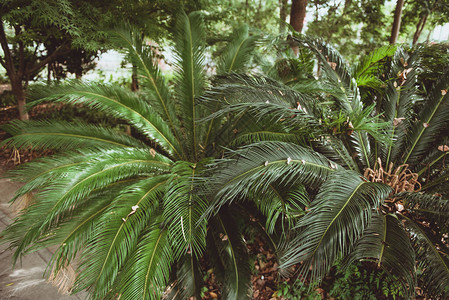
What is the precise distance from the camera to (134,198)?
215cm

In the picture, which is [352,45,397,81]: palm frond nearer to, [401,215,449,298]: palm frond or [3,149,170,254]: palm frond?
[401,215,449,298]: palm frond

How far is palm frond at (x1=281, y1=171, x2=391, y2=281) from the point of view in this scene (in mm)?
1520

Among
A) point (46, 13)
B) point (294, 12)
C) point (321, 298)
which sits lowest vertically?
point (321, 298)

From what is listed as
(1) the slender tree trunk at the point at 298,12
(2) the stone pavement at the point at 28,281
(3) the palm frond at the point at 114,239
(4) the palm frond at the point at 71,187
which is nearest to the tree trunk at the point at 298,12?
(1) the slender tree trunk at the point at 298,12

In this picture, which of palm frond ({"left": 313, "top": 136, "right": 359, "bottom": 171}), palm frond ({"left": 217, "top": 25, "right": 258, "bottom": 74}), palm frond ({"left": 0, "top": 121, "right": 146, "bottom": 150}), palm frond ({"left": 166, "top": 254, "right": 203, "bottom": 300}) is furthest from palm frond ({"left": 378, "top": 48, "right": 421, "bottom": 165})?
palm frond ({"left": 0, "top": 121, "right": 146, "bottom": 150})

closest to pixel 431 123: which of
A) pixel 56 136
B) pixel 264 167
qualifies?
pixel 264 167

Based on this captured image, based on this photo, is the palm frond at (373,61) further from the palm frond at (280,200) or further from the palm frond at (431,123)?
the palm frond at (280,200)

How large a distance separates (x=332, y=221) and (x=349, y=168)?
109 centimetres

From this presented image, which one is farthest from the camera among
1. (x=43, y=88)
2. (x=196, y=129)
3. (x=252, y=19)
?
(x=252, y=19)

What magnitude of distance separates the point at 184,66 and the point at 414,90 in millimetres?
2493

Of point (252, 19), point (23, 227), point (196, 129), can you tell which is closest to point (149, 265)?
point (23, 227)

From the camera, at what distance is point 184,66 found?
3057 mm

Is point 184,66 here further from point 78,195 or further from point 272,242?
point 272,242

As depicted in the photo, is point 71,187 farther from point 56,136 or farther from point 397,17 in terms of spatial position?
point 397,17
